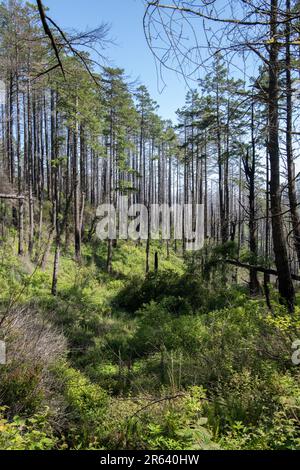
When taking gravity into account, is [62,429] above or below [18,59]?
below

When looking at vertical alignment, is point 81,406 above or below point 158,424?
below

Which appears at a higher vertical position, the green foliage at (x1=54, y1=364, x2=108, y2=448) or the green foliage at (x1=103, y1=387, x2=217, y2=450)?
the green foliage at (x1=103, y1=387, x2=217, y2=450)

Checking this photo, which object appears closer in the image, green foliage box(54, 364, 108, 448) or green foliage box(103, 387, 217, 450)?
green foliage box(103, 387, 217, 450)

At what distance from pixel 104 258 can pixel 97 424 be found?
56.3 feet

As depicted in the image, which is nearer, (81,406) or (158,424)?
(158,424)

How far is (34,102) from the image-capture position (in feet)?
66.7

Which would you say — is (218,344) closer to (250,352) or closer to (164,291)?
(250,352)

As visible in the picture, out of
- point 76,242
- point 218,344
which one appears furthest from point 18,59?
point 218,344

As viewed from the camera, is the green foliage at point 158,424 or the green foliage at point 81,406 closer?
the green foliage at point 158,424

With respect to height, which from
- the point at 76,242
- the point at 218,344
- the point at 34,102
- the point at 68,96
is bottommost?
the point at 218,344

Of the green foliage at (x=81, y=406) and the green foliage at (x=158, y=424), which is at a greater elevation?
the green foliage at (x=158, y=424)
